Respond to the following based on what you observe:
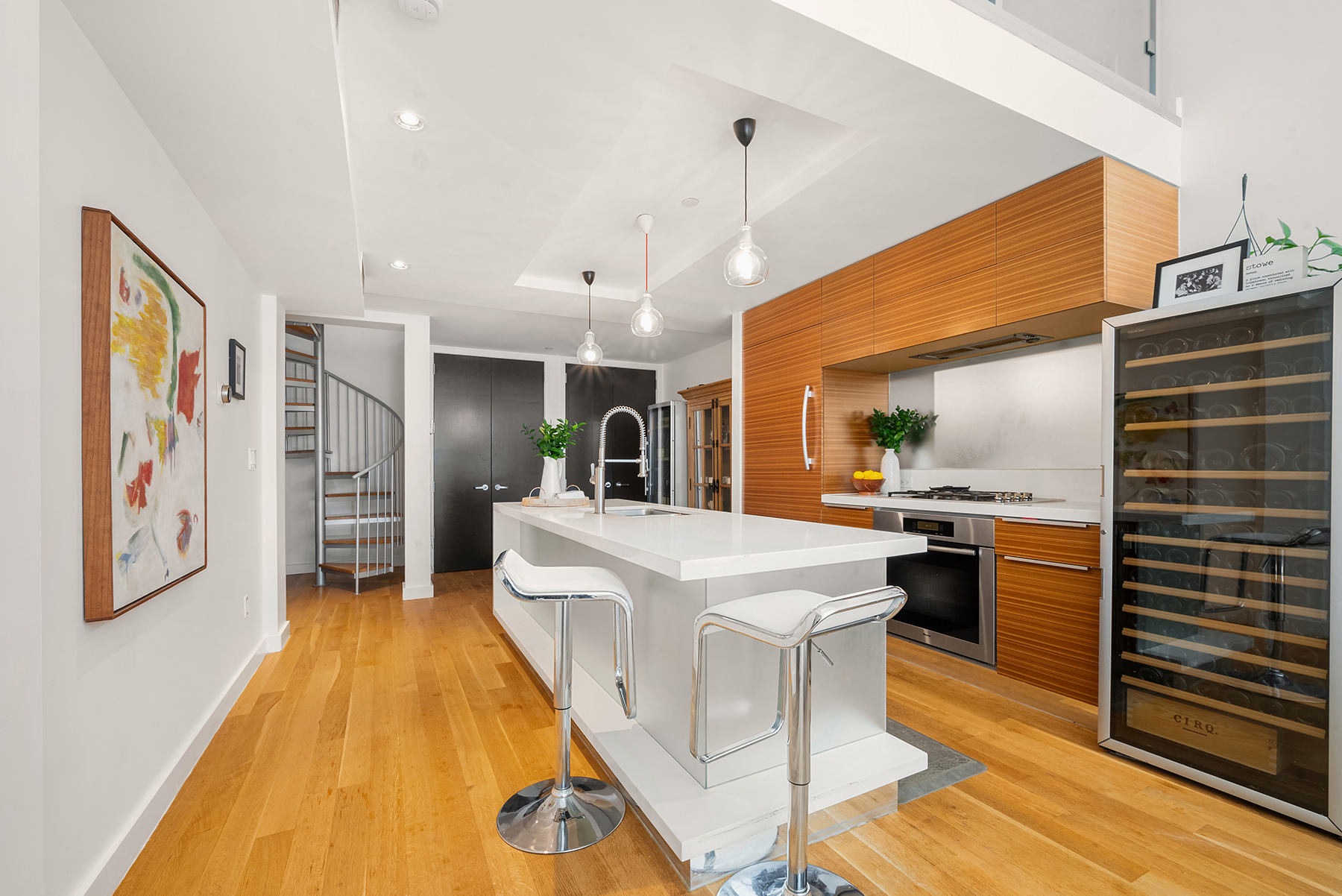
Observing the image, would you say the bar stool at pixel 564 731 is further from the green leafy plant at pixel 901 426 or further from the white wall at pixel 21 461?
the green leafy plant at pixel 901 426

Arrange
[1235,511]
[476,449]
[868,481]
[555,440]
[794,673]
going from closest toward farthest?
[794,673] < [1235,511] < [555,440] < [868,481] < [476,449]

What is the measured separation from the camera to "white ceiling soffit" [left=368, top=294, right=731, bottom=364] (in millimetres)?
4801

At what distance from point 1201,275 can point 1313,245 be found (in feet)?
1.02

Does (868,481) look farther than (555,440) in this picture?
Yes

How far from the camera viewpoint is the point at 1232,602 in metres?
1.93

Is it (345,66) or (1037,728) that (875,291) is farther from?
(345,66)

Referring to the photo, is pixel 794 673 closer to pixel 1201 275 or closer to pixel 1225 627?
pixel 1225 627

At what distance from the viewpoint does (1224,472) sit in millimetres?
1940

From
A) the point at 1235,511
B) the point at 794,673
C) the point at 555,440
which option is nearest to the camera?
the point at 794,673

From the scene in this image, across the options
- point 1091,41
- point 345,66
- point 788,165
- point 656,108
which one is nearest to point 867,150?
point 788,165

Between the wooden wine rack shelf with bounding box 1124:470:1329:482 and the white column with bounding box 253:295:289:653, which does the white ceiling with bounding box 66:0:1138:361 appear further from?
the wooden wine rack shelf with bounding box 1124:470:1329:482

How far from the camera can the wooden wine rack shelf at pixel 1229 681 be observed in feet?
5.77

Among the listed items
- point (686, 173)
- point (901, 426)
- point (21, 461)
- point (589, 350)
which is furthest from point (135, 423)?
point (901, 426)

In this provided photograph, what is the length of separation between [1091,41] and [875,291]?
1.37 metres
